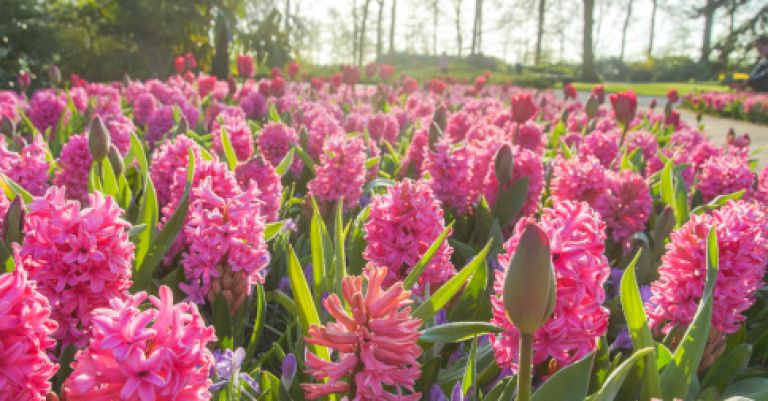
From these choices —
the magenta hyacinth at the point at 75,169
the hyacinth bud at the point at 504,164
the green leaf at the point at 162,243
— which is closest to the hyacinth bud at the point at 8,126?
the magenta hyacinth at the point at 75,169

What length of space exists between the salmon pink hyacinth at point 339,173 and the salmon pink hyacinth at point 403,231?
855mm

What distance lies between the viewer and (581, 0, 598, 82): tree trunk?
30.0m

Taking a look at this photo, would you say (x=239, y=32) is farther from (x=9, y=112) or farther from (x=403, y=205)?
(x=403, y=205)

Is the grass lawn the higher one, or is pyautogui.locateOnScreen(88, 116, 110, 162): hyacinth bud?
the grass lawn

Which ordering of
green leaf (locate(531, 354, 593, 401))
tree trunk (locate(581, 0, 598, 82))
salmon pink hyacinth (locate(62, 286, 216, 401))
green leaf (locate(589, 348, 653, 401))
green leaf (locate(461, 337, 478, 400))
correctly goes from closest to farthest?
1. salmon pink hyacinth (locate(62, 286, 216, 401))
2. green leaf (locate(589, 348, 653, 401))
3. green leaf (locate(531, 354, 593, 401))
4. green leaf (locate(461, 337, 478, 400))
5. tree trunk (locate(581, 0, 598, 82))

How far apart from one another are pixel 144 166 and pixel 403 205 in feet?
4.20

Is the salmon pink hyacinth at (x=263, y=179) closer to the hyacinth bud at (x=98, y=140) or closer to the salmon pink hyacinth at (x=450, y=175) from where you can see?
the hyacinth bud at (x=98, y=140)

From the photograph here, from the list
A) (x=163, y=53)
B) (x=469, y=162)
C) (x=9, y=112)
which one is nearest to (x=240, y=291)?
(x=469, y=162)

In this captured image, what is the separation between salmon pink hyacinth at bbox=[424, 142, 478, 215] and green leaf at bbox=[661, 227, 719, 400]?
125cm

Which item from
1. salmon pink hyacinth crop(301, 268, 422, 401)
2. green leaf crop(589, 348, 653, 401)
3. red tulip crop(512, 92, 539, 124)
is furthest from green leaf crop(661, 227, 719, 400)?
red tulip crop(512, 92, 539, 124)

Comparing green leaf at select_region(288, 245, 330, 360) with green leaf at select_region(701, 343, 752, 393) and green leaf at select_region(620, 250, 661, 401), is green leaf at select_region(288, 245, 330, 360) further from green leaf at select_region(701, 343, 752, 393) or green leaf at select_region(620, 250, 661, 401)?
green leaf at select_region(701, 343, 752, 393)

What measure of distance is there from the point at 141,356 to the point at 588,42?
33735 mm

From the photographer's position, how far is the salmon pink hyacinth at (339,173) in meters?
2.44

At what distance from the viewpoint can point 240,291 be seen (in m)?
1.52
